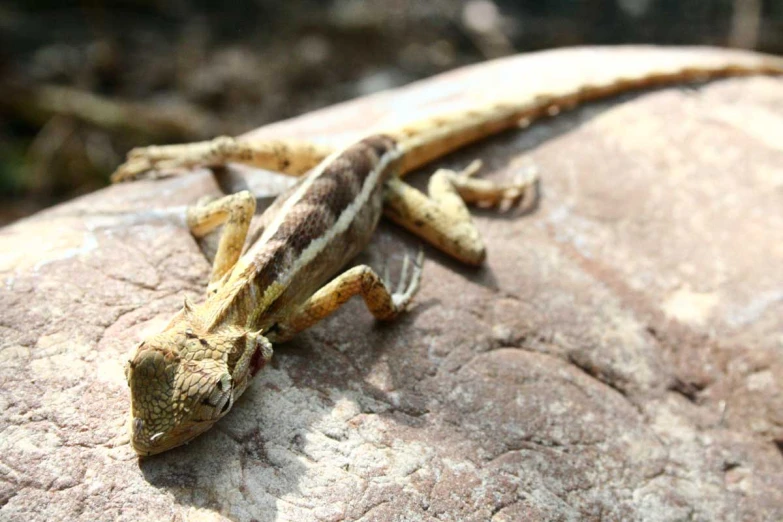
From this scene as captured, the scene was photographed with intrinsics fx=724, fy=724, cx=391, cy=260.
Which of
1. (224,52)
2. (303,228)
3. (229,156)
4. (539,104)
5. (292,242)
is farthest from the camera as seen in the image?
(224,52)

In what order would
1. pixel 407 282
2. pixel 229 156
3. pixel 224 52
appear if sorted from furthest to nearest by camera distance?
pixel 224 52, pixel 229 156, pixel 407 282

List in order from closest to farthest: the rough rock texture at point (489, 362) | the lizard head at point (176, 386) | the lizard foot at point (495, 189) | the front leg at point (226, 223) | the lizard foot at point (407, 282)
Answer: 1. the lizard head at point (176, 386)
2. the rough rock texture at point (489, 362)
3. the front leg at point (226, 223)
4. the lizard foot at point (407, 282)
5. the lizard foot at point (495, 189)

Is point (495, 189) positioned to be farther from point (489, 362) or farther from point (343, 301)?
point (343, 301)

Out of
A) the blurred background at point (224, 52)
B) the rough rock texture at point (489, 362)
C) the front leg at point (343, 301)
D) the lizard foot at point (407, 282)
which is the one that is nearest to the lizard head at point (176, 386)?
the rough rock texture at point (489, 362)

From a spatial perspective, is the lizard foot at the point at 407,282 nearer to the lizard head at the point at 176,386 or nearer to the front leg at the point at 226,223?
the front leg at the point at 226,223

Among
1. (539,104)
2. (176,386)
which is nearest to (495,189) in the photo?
(539,104)

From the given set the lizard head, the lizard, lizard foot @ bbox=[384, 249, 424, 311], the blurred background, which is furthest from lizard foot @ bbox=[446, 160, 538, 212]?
the blurred background

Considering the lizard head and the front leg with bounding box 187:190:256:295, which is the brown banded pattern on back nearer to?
the front leg with bounding box 187:190:256:295
